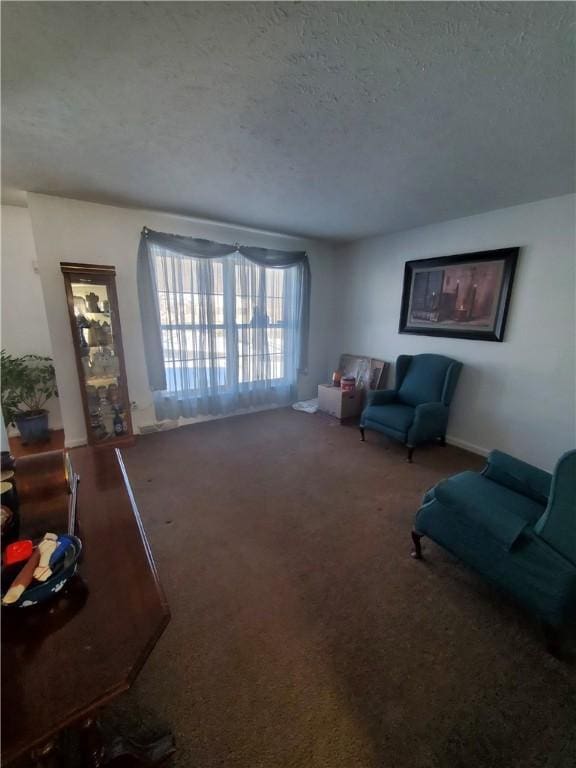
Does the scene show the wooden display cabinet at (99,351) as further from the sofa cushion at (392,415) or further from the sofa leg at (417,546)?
the sofa leg at (417,546)

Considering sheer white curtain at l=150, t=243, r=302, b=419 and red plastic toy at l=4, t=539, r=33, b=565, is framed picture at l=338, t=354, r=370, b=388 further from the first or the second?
red plastic toy at l=4, t=539, r=33, b=565

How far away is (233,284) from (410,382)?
7.51ft

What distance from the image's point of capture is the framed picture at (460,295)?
272 cm

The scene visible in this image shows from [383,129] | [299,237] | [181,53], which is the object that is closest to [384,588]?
[383,129]

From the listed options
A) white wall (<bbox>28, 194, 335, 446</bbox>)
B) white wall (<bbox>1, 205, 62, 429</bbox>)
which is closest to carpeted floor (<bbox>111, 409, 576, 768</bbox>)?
white wall (<bbox>28, 194, 335, 446</bbox>)

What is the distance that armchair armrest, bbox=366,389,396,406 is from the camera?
126 inches

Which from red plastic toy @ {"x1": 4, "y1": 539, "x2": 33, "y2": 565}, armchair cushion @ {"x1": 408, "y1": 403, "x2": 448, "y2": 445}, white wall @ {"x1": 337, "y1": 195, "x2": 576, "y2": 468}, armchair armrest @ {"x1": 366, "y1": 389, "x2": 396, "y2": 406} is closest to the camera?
red plastic toy @ {"x1": 4, "y1": 539, "x2": 33, "y2": 565}

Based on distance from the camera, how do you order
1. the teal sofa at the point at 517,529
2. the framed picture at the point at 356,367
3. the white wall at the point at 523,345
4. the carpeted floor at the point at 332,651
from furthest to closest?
the framed picture at the point at 356,367
the white wall at the point at 523,345
the teal sofa at the point at 517,529
the carpeted floor at the point at 332,651

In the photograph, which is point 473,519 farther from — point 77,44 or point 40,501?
point 77,44

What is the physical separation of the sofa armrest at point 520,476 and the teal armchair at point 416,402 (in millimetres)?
1034

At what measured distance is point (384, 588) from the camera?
5.07 feet

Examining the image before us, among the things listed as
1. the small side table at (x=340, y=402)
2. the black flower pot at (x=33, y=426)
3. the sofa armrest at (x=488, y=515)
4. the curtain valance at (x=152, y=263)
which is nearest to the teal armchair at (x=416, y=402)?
the small side table at (x=340, y=402)

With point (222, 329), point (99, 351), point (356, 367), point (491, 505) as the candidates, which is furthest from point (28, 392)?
point (491, 505)

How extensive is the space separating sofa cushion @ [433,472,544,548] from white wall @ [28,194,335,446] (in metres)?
3.02
